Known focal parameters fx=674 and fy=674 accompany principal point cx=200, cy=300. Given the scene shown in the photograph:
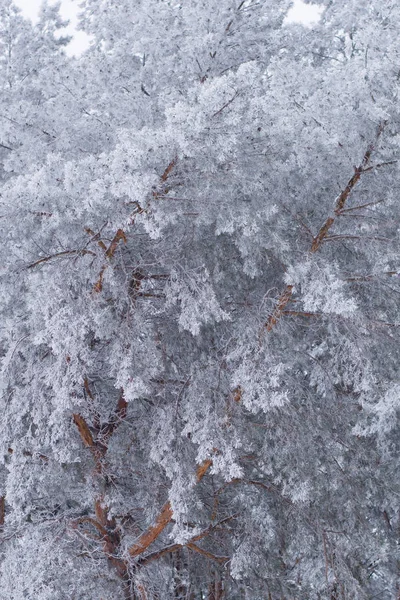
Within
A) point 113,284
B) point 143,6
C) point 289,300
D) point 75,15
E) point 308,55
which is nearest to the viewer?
point 113,284

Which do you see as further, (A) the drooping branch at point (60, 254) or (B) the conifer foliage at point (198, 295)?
(A) the drooping branch at point (60, 254)

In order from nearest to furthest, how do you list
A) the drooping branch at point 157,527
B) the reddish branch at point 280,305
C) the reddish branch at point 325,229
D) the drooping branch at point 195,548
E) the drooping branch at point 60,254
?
the reddish branch at point 325,229
the drooping branch at point 60,254
the reddish branch at point 280,305
the drooping branch at point 157,527
the drooping branch at point 195,548

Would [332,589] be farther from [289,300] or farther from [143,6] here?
[143,6]

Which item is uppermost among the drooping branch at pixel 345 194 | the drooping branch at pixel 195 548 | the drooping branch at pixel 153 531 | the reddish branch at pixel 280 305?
the drooping branch at pixel 345 194

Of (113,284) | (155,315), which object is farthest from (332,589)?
(113,284)

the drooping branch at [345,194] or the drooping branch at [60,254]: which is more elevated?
the drooping branch at [60,254]

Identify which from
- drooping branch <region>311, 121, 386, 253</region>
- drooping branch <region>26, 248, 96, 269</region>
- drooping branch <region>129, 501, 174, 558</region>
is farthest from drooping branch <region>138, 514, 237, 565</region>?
drooping branch <region>311, 121, 386, 253</region>

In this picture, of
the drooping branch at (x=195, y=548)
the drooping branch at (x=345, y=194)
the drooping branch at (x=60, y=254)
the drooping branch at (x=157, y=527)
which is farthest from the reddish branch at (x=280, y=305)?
the drooping branch at (x=195, y=548)

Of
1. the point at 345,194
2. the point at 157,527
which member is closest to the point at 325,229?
the point at 345,194

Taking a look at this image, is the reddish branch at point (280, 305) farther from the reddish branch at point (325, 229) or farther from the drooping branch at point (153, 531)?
the drooping branch at point (153, 531)
